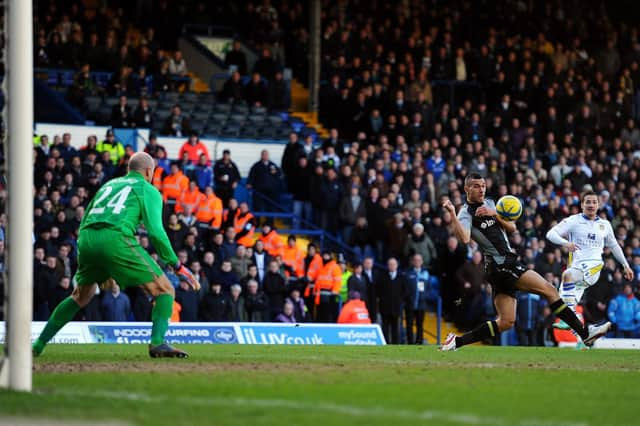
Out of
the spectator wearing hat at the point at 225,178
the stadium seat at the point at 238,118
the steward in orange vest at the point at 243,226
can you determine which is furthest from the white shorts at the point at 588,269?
the stadium seat at the point at 238,118

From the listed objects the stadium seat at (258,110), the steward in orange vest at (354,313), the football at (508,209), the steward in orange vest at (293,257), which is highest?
the stadium seat at (258,110)

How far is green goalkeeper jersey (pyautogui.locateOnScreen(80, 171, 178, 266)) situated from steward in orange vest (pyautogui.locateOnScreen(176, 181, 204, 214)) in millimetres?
13706

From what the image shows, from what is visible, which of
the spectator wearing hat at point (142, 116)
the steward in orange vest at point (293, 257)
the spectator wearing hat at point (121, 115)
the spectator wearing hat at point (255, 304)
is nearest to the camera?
the spectator wearing hat at point (255, 304)

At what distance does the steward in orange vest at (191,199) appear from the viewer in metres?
26.6

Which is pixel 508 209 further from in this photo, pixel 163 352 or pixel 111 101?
pixel 111 101

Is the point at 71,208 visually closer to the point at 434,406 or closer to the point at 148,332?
the point at 148,332

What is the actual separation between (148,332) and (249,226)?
547 centimetres

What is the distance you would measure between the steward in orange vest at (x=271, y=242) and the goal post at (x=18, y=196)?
16746mm

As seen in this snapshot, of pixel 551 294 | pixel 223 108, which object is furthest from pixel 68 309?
pixel 223 108

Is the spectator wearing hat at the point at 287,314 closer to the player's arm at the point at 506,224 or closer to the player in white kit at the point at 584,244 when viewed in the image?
the player in white kit at the point at 584,244

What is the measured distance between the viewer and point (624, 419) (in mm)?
8820

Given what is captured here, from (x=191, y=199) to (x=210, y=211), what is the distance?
50 cm

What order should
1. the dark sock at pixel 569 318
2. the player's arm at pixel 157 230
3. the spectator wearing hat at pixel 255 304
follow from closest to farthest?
the player's arm at pixel 157 230, the dark sock at pixel 569 318, the spectator wearing hat at pixel 255 304

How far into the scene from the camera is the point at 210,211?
88.2 feet
